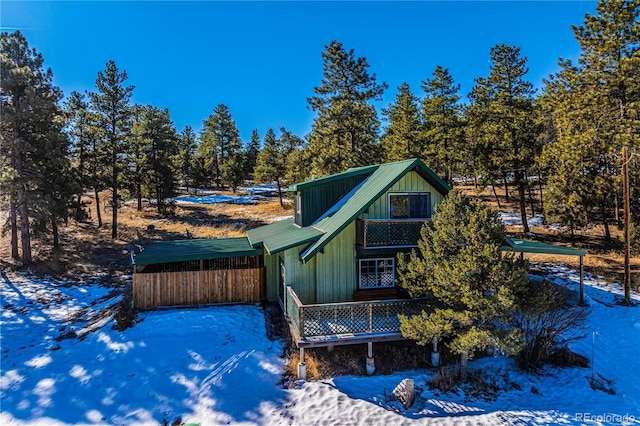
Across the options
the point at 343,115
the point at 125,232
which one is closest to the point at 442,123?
the point at 343,115

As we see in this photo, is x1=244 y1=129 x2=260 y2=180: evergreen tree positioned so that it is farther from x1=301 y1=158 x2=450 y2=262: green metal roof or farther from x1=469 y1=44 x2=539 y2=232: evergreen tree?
x1=301 y1=158 x2=450 y2=262: green metal roof

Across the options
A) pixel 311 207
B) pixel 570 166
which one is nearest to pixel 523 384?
pixel 311 207

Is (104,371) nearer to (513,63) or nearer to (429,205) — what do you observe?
(429,205)

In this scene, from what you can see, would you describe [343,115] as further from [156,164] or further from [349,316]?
[156,164]

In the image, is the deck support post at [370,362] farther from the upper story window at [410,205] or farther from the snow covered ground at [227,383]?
the upper story window at [410,205]

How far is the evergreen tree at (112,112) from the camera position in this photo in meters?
29.1

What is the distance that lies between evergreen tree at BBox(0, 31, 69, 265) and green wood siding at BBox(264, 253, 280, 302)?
14.6m

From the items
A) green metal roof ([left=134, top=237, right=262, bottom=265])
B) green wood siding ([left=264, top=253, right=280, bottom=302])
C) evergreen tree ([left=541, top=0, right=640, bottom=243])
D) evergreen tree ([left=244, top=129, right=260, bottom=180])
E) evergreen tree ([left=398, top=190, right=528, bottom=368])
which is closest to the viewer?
evergreen tree ([left=398, top=190, right=528, bottom=368])

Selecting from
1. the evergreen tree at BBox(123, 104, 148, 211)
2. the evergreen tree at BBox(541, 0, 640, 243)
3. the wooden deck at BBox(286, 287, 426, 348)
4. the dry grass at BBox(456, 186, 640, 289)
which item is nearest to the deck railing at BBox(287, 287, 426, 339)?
the wooden deck at BBox(286, 287, 426, 348)

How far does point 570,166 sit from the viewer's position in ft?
71.4

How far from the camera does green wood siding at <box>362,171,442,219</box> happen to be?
1411 cm

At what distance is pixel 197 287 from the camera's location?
1530 centimetres

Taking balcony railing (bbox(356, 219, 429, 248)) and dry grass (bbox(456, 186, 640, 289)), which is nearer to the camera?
balcony railing (bbox(356, 219, 429, 248))

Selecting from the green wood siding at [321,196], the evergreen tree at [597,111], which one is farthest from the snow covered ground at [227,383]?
the evergreen tree at [597,111]
